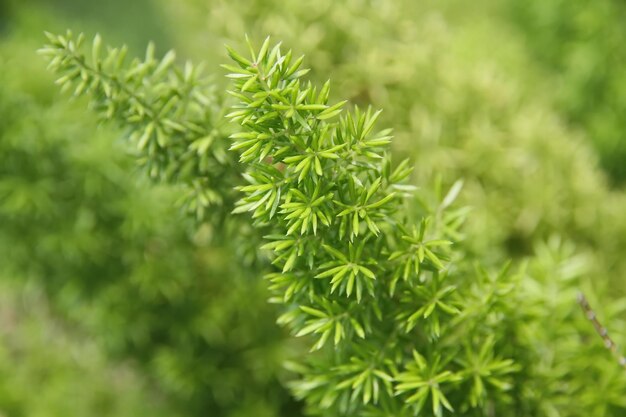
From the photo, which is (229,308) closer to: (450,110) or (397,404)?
(397,404)

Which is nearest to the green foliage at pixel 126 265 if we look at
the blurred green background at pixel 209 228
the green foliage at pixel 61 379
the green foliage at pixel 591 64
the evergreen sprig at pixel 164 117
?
the blurred green background at pixel 209 228

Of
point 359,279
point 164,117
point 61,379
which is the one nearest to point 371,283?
point 359,279

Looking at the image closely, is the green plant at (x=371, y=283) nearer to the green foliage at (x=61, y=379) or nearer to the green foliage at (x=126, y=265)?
the green foliage at (x=126, y=265)

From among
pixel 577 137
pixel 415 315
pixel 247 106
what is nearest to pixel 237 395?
pixel 415 315

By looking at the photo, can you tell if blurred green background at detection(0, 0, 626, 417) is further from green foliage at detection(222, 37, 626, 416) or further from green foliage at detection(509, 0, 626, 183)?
green foliage at detection(222, 37, 626, 416)

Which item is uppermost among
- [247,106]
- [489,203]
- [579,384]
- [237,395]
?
[489,203]

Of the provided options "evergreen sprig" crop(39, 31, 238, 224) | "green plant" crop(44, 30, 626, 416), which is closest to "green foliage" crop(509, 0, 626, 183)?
"green plant" crop(44, 30, 626, 416)
